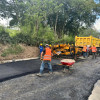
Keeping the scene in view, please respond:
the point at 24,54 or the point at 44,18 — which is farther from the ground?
the point at 44,18

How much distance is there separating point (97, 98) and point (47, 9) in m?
16.4

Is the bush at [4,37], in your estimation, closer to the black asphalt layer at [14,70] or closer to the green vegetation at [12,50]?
the green vegetation at [12,50]

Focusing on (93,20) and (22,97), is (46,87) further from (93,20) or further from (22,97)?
(93,20)

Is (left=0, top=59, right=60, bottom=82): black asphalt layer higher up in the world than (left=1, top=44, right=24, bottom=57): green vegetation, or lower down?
lower down

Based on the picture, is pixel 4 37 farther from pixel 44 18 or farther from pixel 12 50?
pixel 44 18

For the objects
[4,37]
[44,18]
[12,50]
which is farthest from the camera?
[44,18]

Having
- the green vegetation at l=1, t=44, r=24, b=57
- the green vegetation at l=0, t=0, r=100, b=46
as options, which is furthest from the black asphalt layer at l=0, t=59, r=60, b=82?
the green vegetation at l=0, t=0, r=100, b=46

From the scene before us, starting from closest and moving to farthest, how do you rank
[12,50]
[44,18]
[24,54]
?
[12,50], [24,54], [44,18]

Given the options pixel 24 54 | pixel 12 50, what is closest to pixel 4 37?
pixel 12 50

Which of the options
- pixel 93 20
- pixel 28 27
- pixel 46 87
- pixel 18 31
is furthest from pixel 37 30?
pixel 93 20

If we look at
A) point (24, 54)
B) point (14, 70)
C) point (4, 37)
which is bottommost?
point (14, 70)

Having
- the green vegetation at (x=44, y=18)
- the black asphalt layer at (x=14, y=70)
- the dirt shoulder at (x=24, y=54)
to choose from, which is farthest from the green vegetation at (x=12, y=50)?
the black asphalt layer at (x=14, y=70)

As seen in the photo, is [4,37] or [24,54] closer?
[4,37]

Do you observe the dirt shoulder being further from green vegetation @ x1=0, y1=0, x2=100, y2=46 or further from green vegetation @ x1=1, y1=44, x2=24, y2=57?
green vegetation @ x1=0, y1=0, x2=100, y2=46
